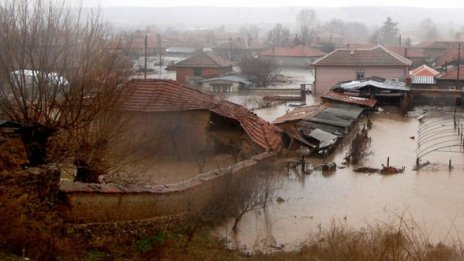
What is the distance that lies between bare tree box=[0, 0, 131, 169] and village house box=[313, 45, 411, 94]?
24.5 m

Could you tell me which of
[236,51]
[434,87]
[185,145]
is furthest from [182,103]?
[236,51]

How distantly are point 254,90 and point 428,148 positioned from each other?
1880 cm

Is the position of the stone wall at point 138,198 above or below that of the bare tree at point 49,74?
below

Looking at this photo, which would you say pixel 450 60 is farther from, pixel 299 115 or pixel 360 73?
pixel 299 115

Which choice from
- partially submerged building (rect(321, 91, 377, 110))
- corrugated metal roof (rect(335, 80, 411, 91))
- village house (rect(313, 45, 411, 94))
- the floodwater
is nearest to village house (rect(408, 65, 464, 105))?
corrugated metal roof (rect(335, 80, 411, 91))

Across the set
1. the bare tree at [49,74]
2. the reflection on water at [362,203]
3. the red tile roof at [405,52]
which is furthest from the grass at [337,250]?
the red tile roof at [405,52]

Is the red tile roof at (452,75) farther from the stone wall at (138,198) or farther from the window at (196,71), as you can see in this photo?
the stone wall at (138,198)

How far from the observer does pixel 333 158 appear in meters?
17.2

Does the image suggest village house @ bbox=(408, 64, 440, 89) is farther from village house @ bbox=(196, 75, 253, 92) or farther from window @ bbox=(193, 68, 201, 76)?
window @ bbox=(193, 68, 201, 76)

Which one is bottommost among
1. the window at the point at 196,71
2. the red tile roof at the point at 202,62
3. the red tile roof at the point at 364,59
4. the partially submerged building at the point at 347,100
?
the partially submerged building at the point at 347,100

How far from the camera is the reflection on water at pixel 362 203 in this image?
35.5 feet

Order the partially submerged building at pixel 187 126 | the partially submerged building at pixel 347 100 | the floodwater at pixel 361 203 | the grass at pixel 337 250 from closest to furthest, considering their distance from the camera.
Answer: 1. the grass at pixel 337 250
2. the floodwater at pixel 361 203
3. the partially submerged building at pixel 187 126
4. the partially submerged building at pixel 347 100

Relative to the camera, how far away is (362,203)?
12797 millimetres

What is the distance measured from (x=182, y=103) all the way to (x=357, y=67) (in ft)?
67.3
